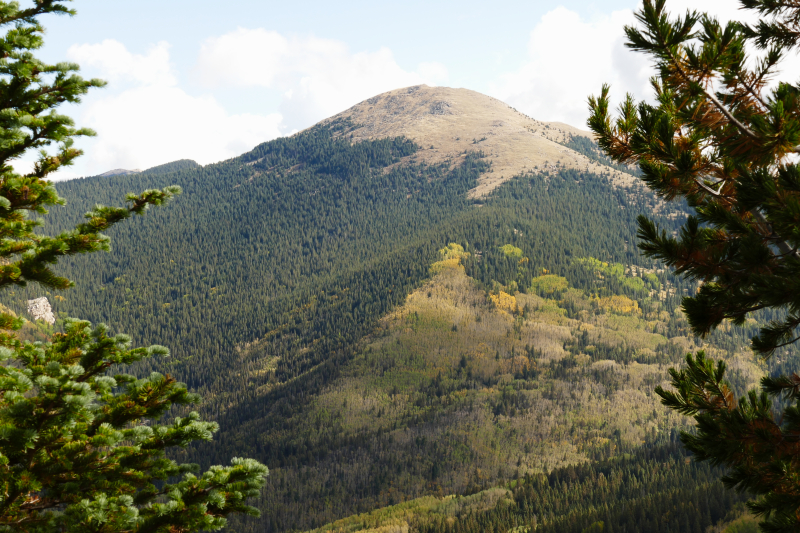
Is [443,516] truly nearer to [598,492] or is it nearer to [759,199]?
[598,492]

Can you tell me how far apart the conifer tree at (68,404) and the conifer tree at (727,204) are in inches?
407

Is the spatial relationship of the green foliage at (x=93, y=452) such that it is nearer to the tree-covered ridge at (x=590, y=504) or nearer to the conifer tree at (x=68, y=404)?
the conifer tree at (x=68, y=404)

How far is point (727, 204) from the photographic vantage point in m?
12.2

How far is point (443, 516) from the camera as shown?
17512 centimetres

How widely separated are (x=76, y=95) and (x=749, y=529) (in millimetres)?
155273

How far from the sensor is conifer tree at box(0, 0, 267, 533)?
11602mm

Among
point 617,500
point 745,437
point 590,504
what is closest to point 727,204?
point 745,437

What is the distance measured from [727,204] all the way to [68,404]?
1480 centimetres

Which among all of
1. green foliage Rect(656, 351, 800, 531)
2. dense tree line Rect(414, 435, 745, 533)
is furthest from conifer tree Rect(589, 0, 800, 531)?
dense tree line Rect(414, 435, 745, 533)

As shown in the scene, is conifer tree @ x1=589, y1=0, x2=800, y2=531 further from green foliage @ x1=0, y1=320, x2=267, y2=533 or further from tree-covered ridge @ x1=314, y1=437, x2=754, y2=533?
tree-covered ridge @ x1=314, y1=437, x2=754, y2=533

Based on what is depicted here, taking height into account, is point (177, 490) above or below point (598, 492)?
above

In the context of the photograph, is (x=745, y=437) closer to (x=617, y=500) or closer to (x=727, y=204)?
(x=727, y=204)

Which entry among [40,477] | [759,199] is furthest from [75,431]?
[759,199]

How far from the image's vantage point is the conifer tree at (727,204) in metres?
10.4
